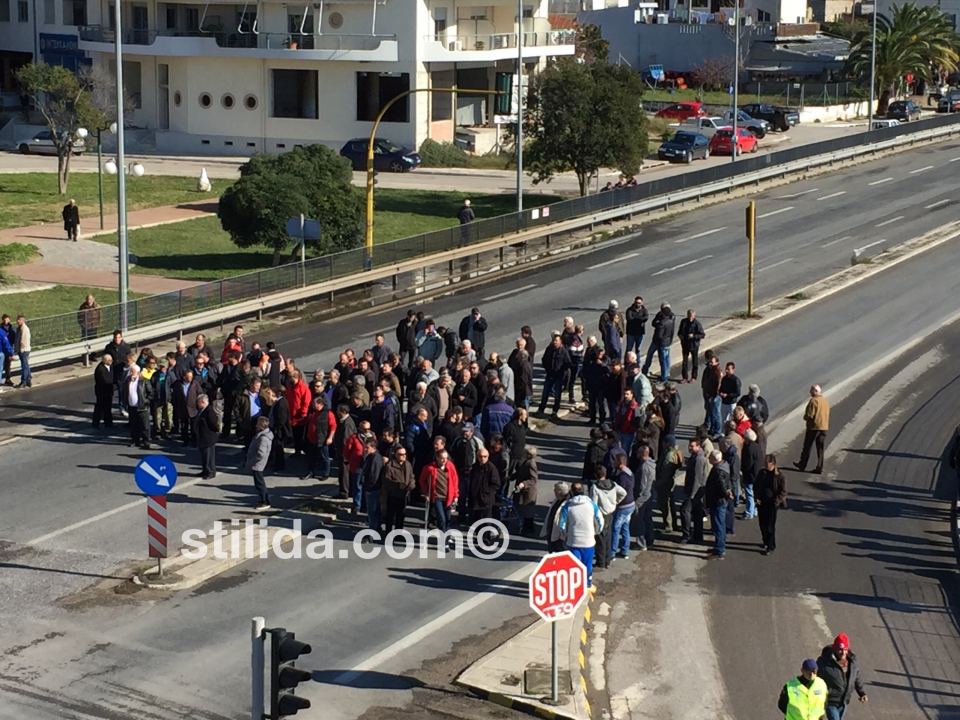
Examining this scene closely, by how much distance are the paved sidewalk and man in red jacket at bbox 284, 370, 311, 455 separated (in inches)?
612

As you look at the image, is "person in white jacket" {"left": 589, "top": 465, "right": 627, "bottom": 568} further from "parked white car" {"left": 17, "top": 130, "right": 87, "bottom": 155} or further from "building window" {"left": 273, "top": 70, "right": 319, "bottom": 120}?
"building window" {"left": 273, "top": 70, "right": 319, "bottom": 120}

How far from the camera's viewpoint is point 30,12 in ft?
254

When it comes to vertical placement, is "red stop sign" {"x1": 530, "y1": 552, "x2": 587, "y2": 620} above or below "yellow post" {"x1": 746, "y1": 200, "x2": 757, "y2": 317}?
below

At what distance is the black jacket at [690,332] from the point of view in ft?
95.7

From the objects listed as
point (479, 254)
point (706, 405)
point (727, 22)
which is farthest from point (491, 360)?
point (727, 22)

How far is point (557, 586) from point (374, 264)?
77.0ft

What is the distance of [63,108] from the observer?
179 feet

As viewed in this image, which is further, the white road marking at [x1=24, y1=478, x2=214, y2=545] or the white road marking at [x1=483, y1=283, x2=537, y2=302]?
the white road marking at [x1=483, y1=283, x2=537, y2=302]

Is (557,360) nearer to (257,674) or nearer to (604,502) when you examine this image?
(604,502)

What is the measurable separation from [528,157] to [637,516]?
110 feet

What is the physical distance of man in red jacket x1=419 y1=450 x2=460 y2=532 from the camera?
20.8 metres

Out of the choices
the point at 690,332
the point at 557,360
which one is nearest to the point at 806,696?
the point at 557,360

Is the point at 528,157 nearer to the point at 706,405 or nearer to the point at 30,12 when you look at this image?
the point at 706,405

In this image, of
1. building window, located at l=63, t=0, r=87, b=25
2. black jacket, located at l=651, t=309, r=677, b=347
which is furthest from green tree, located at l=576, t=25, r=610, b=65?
black jacket, located at l=651, t=309, r=677, b=347
